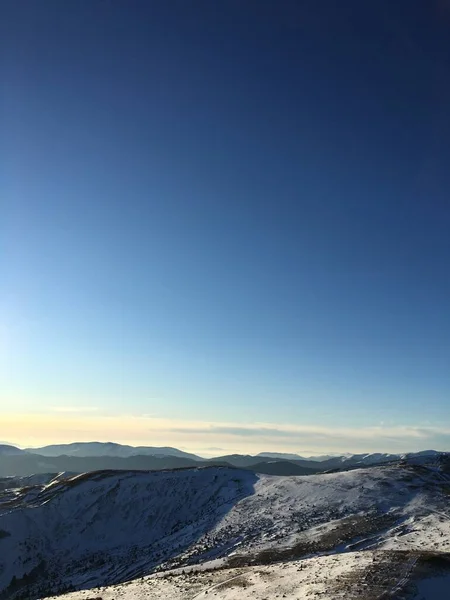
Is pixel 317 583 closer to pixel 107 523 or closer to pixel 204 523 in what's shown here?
pixel 204 523

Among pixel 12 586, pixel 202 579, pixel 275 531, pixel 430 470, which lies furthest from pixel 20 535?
pixel 430 470

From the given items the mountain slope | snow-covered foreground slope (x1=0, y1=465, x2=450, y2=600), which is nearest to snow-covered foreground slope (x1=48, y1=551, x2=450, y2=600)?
snow-covered foreground slope (x1=0, y1=465, x2=450, y2=600)

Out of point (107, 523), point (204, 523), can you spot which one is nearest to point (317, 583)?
point (204, 523)

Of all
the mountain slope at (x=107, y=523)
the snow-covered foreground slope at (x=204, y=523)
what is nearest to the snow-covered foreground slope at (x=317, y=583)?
the snow-covered foreground slope at (x=204, y=523)

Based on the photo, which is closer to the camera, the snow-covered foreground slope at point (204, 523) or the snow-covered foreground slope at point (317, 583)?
the snow-covered foreground slope at point (317, 583)

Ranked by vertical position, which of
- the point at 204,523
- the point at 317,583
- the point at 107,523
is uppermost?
the point at 317,583

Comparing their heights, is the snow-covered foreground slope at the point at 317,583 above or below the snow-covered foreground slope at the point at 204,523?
above

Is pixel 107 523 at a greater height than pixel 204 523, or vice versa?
pixel 204 523

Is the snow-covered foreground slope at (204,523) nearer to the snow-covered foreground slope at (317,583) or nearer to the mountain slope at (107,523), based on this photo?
the mountain slope at (107,523)

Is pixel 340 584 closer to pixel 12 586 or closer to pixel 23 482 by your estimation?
pixel 12 586
